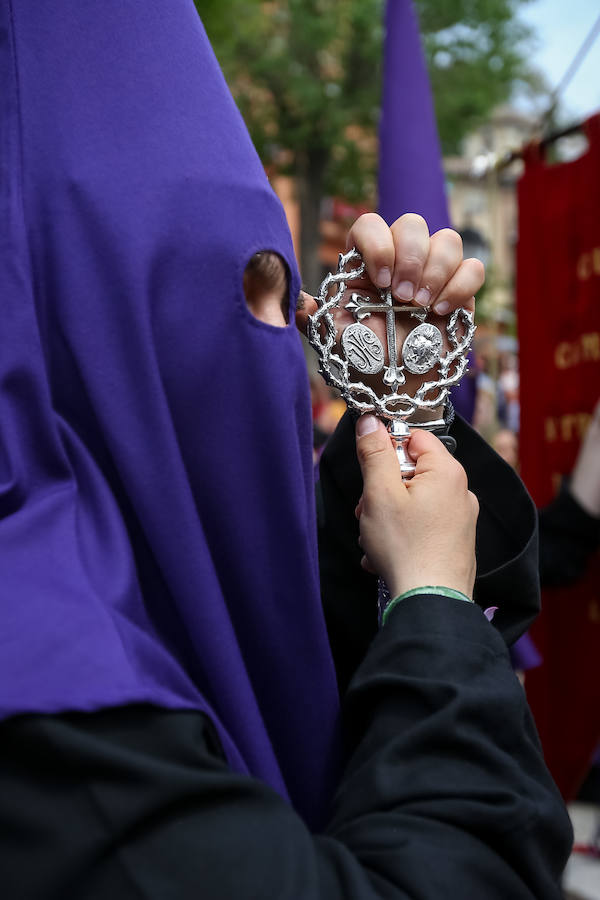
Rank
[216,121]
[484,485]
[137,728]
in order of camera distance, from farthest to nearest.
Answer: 1. [484,485]
2. [216,121]
3. [137,728]

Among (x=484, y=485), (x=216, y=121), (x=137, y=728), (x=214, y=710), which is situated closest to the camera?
(x=137, y=728)

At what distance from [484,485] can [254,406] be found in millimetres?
466

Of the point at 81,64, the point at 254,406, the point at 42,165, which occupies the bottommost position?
the point at 254,406

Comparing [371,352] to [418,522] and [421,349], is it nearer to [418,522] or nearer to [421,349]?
[421,349]

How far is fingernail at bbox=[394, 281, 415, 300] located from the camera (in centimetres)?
114

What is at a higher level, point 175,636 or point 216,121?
point 216,121

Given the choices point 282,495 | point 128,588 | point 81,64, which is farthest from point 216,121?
point 128,588

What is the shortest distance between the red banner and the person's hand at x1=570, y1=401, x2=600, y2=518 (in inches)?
9.9

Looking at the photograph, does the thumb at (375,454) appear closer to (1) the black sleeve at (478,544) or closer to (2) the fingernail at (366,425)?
(2) the fingernail at (366,425)

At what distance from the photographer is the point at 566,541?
8.62 ft

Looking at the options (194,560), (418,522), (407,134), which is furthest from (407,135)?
(194,560)

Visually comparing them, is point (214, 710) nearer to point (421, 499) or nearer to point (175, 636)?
point (175, 636)

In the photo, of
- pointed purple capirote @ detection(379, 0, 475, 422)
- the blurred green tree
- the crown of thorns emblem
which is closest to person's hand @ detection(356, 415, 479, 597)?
the crown of thorns emblem

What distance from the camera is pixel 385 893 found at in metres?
0.79
